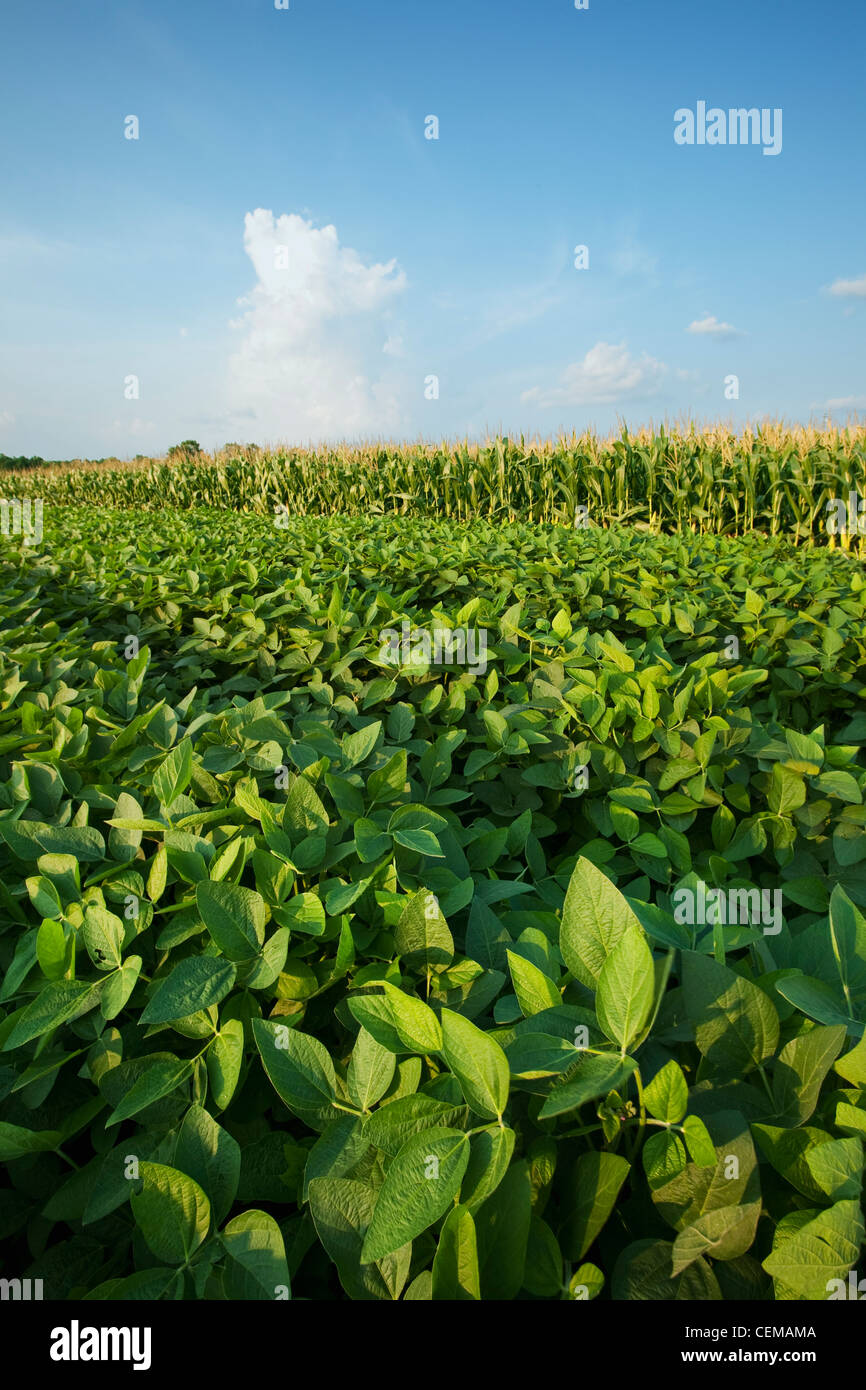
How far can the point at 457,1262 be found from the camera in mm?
577

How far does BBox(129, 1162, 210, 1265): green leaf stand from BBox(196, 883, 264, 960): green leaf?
251 mm

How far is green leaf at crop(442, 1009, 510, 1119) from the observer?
2.08ft

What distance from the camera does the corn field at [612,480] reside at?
10.3m

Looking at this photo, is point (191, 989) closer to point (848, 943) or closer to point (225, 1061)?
point (225, 1061)

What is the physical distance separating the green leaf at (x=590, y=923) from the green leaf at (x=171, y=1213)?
0.43 meters

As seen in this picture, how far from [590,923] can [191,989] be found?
1.55 feet

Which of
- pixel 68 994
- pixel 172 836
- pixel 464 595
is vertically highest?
pixel 464 595

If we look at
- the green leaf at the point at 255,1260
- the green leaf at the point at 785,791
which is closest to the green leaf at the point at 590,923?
the green leaf at the point at 255,1260

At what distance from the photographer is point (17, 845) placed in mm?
1218

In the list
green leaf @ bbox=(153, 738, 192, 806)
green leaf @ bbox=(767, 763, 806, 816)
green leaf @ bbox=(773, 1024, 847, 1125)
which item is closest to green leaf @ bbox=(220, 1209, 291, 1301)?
→ green leaf @ bbox=(773, 1024, 847, 1125)

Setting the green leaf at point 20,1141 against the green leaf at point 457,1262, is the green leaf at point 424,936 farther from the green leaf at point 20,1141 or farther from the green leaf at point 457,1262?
the green leaf at point 20,1141
